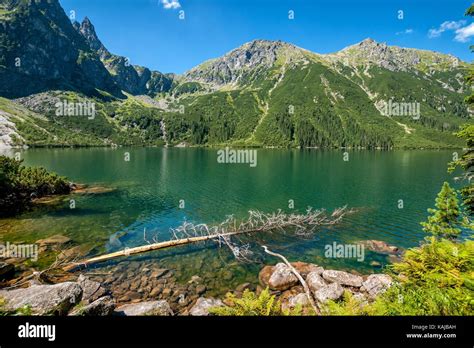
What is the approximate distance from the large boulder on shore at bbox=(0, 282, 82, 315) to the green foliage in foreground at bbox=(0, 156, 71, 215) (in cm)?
3988

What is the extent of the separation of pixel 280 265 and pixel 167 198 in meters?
39.6

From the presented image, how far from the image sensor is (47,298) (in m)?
13.3

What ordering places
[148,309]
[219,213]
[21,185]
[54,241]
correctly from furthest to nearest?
[21,185] → [219,213] → [54,241] → [148,309]

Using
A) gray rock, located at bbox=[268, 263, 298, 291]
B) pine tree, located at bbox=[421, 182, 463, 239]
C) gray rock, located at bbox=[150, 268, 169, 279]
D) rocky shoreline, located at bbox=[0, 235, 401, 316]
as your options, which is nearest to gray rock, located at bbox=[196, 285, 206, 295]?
rocky shoreline, located at bbox=[0, 235, 401, 316]

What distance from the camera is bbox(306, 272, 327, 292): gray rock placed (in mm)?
→ 22891

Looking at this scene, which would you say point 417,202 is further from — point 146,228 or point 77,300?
point 77,300

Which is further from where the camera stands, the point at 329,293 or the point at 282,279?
the point at 282,279

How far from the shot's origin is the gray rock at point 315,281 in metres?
22.9

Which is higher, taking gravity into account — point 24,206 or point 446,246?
point 446,246

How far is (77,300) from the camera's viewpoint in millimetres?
14156

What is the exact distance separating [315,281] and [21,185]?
182ft

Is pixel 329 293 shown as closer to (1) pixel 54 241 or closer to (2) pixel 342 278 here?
(2) pixel 342 278

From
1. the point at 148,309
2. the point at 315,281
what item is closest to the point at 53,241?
the point at 148,309
